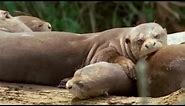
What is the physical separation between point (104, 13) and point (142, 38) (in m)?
3.84

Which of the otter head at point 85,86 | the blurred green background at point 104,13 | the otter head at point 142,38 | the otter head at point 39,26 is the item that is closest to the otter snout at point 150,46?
the otter head at point 142,38

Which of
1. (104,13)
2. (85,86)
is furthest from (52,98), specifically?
(104,13)

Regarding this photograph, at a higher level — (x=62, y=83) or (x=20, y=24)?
(x=20, y=24)

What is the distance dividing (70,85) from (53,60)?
0.39 meters

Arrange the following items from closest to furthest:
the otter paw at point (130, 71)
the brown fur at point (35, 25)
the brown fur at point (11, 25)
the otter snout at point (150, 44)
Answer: the otter paw at point (130, 71) < the otter snout at point (150, 44) < the brown fur at point (11, 25) < the brown fur at point (35, 25)

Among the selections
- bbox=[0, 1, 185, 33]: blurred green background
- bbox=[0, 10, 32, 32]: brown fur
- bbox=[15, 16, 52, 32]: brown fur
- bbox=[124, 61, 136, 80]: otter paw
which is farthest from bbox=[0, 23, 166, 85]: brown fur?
bbox=[0, 1, 185, 33]: blurred green background

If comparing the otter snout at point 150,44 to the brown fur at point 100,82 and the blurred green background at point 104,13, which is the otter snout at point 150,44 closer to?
the brown fur at point 100,82

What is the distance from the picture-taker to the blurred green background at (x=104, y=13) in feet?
20.2

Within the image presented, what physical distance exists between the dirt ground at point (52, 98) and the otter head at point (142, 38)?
0.38m

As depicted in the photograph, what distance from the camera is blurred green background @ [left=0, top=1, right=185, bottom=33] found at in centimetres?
616

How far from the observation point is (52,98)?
2445 millimetres

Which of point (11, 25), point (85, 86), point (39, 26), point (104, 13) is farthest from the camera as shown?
point (104, 13)

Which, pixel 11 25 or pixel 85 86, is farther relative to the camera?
pixel 11 25

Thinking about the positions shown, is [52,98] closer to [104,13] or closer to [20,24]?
[20,24]
